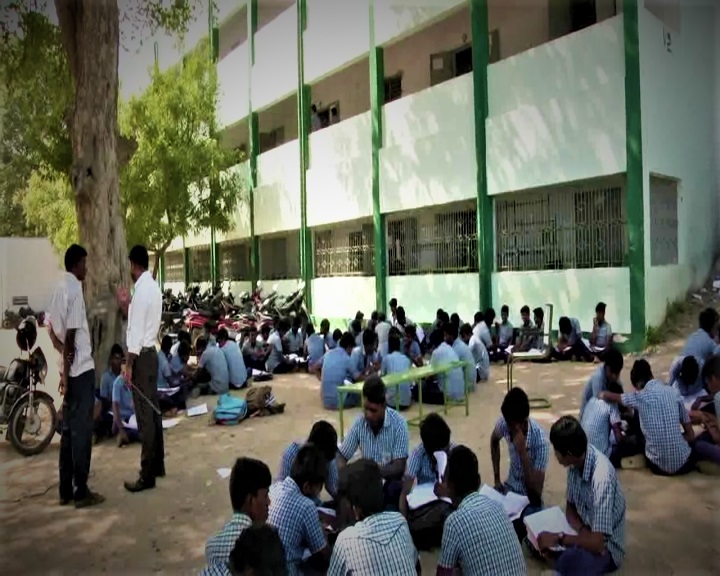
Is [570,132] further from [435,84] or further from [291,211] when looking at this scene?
[291,211]

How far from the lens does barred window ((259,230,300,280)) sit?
18.4 m

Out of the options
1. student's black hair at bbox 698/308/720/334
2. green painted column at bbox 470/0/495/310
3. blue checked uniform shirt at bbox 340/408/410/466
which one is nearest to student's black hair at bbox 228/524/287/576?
blue checked uniform shirt at bbox 340/408/410/466

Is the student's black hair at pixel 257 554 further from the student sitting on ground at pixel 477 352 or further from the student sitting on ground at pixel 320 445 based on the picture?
the student sitting on ground at pixel 477 352

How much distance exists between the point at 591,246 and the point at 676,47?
11.5ft

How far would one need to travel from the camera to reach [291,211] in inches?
677

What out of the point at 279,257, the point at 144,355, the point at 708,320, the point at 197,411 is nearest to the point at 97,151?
the point at 197,411

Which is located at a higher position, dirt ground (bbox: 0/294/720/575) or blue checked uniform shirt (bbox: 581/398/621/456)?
blue checked uniform shirt (bbox: 581/398/621/456)

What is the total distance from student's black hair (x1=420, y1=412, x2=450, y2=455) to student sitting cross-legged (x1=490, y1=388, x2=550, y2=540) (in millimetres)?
391

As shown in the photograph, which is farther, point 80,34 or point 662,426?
point 80,34

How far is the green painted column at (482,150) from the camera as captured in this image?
11.4 meters

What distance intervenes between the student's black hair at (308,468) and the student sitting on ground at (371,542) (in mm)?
531

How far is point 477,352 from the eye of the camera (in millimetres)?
8406

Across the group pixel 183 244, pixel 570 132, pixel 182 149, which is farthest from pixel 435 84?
pixel 183 244

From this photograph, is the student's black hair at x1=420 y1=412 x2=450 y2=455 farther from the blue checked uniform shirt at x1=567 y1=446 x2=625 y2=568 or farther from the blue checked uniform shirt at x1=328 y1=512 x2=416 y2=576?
the blue checked uniform shirt at x1=328 y1=512 x2=416 y2=576
